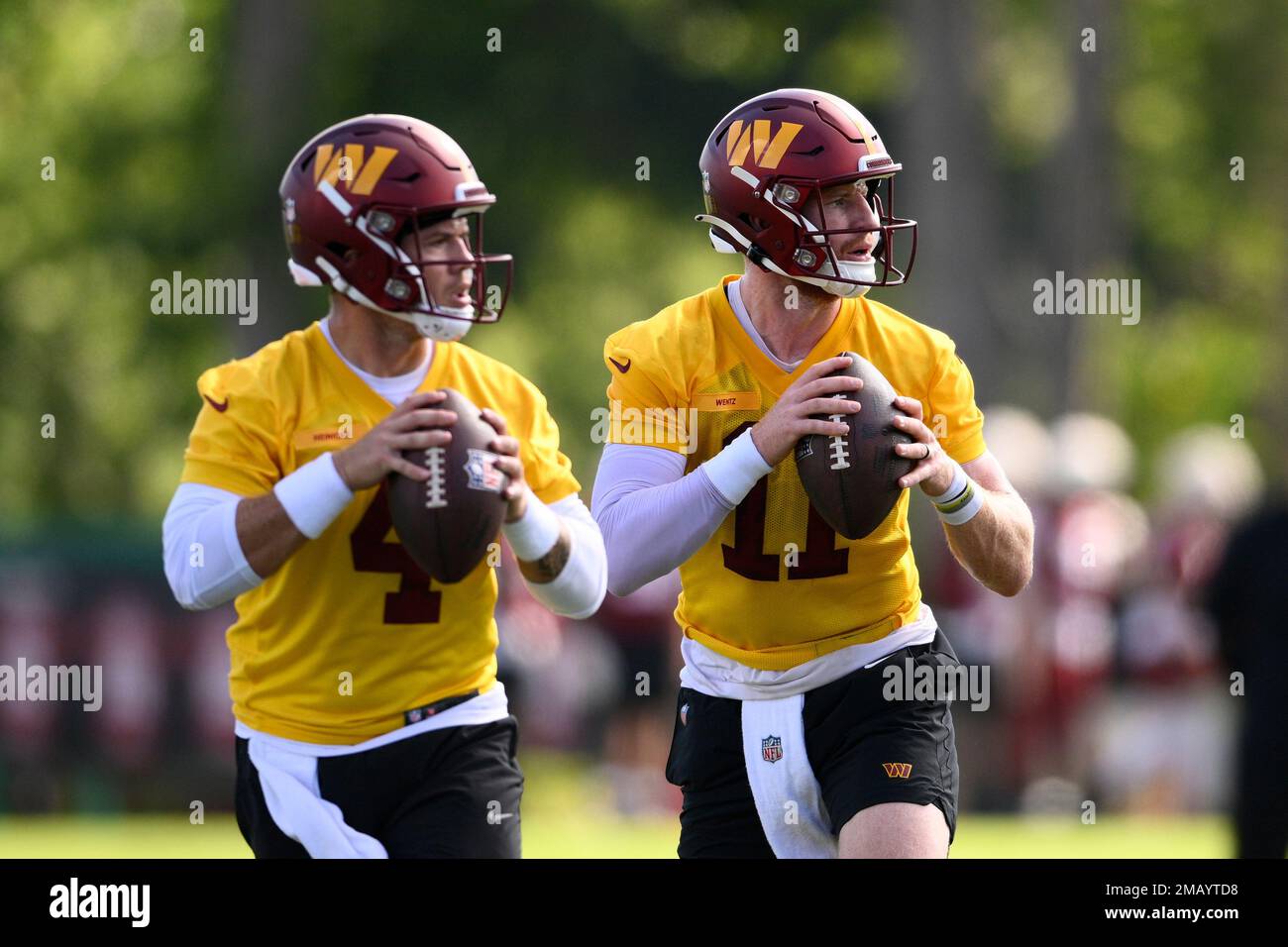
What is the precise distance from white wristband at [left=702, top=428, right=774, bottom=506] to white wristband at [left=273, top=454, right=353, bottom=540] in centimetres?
97

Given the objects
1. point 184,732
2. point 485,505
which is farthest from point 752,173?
point 184,732

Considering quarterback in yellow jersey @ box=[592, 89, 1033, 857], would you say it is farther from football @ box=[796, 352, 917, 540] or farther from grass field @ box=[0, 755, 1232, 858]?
grass field @ box=[0, 755, 1232, 858]

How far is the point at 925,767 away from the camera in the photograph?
5598 millimetres

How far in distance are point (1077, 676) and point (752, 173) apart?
399 inches

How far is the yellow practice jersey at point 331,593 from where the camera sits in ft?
17.8

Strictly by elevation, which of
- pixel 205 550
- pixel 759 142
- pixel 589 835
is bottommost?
pixel 589 835

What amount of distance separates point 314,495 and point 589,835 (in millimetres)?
8830

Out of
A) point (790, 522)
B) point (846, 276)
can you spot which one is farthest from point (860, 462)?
point (846, 276)

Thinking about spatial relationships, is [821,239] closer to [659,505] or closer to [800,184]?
[800,184]

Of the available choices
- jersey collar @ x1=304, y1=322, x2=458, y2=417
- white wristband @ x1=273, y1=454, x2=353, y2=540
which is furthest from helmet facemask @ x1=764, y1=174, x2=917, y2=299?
white wristband @ x1=273, y1=454, x2=353, y2=540

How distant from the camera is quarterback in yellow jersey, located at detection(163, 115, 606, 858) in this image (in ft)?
17.7

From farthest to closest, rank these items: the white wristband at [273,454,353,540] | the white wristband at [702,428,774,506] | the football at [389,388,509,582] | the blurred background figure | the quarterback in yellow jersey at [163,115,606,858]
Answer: the blurred background figure, the white wristband at [702,428,774,506], the quarterback in yellow jersey at [163,115,606,858], the white wristband at [273,454,353,540], the football at [389,388,509,582]

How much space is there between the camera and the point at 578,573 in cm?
541
